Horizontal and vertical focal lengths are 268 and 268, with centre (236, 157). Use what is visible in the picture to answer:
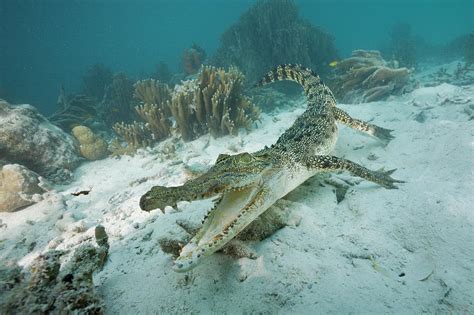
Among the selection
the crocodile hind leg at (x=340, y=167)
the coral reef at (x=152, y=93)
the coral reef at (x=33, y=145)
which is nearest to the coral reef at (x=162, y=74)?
the coral reef at (x=152, y=93)

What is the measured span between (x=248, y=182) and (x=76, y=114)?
1140 centimetres

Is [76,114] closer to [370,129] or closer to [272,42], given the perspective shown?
[272,42]

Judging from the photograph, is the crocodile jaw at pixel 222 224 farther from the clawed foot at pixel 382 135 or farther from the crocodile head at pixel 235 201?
the clawed foot at pixel 382 135

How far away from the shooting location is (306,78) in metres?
6.57

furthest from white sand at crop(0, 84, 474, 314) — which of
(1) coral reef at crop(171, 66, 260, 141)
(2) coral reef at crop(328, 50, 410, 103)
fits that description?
(2) coral reef at crop(328, 50, 410, 103)

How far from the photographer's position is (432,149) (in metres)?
4.38

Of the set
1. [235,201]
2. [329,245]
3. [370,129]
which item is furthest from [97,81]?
[329,245]

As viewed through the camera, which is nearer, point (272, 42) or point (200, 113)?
point (200, 113)

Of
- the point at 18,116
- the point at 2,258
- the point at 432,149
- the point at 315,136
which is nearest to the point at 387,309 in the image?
the point at 315,136

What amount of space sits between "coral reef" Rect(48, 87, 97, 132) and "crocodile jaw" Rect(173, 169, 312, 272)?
1020 cm

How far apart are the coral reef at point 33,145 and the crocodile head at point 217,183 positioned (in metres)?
5.69

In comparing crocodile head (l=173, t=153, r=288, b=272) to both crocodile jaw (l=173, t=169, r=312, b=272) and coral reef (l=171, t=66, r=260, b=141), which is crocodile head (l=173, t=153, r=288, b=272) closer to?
crocodile jaw (l=173, t=169, r=312, b=272)

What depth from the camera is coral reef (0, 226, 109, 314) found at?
1823 mm

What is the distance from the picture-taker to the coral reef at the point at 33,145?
641cm
